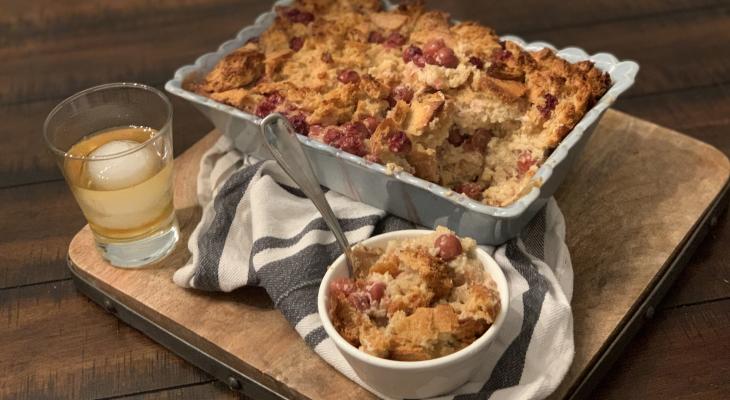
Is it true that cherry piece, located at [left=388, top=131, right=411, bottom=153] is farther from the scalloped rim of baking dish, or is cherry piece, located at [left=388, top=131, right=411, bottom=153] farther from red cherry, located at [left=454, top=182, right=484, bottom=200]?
red cherry, located at [left=454, top=182, right=484, bottom=200]

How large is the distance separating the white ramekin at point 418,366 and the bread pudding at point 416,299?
0.01m

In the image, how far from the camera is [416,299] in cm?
148

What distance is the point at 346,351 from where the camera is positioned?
1448 mm

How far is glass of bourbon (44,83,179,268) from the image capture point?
1775 millimetres

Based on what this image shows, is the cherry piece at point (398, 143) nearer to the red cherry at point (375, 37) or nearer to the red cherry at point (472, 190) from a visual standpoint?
the red cherry at point (472, 190)

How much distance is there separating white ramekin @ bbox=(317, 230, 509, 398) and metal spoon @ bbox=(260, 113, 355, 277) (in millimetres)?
172

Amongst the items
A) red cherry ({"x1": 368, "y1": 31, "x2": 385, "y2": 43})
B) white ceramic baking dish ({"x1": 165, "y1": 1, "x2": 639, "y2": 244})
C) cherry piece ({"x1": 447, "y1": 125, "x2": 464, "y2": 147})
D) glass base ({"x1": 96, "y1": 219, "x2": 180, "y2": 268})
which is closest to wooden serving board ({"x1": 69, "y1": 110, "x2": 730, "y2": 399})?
glass base ({"x1": 96, "y1": 219, "x2": 180, "y2": 268})

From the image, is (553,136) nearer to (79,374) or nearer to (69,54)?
(79,374)

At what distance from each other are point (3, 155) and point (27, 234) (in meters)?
0.36

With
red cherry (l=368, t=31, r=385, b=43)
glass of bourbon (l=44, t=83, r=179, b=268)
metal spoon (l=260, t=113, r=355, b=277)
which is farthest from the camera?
red cherry (l=368, t=31, r=385, b=43)

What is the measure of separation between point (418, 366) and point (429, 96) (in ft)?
2.25

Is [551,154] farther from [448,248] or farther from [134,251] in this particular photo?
[134,251]

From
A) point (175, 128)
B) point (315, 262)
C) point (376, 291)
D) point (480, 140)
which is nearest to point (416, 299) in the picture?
point (376, 291)


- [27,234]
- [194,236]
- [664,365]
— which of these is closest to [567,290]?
[664,365]
